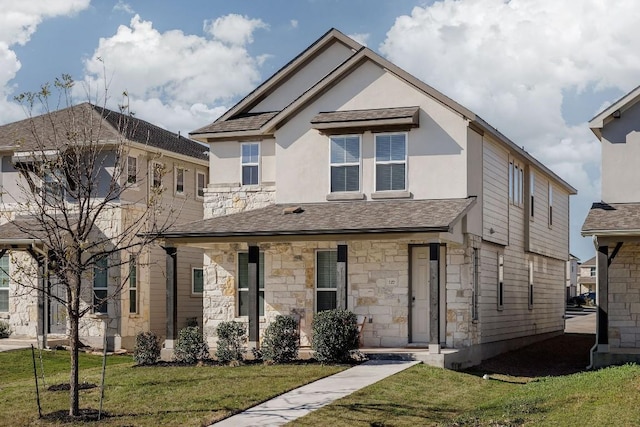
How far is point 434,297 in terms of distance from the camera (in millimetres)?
18875

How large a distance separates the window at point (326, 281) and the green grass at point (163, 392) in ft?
12.7

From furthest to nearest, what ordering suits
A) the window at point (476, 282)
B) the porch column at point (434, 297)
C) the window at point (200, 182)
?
1. the window at point (200, 182)
2. the window at point (476, 282)
3. the porch column at point (434, 297)

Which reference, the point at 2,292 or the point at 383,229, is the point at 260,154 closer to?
the point at 383,229

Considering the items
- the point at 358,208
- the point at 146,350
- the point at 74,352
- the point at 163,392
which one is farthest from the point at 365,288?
the point at 74,352

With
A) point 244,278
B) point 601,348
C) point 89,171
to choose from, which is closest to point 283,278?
point 244,278

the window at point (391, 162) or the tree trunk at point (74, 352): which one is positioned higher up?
the window at point (391, 162)

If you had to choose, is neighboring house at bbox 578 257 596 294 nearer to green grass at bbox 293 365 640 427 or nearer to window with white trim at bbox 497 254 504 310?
window with white trim at bbox 497 254 504 310

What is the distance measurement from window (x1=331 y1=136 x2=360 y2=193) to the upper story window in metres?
5.99

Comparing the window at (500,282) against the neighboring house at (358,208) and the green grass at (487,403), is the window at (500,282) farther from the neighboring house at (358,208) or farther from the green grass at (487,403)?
the green grass at (487,403)

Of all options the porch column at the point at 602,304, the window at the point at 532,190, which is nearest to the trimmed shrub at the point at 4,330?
the window at the point at 532,190

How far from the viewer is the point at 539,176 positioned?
98.4 ft

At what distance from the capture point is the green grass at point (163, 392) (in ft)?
46.2

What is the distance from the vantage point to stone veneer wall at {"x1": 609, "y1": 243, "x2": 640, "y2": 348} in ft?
69.9

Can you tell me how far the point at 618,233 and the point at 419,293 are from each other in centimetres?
491
